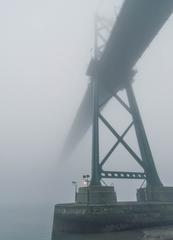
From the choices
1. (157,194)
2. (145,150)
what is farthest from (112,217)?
(145,150)

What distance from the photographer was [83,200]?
37.5 ft

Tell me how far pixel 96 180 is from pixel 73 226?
2725 mm

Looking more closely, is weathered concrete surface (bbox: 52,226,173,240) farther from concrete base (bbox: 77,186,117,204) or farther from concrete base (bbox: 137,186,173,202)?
concrete base (bbox: 137,186,173,202)

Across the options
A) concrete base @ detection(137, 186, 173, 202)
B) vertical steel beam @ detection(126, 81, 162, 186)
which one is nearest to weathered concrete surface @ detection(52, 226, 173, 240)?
concrete base @ detection(137, 186, 173, 202)

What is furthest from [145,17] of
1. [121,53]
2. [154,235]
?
[154,235]

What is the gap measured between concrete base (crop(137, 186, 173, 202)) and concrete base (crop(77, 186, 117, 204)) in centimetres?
250

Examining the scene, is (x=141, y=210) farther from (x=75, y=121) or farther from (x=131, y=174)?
(x=75, y=121)

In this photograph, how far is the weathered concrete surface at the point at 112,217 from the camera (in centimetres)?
930

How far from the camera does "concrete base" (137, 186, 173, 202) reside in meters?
12.4

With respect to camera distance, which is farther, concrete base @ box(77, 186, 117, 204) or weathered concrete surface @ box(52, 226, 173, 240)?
concrete base @ box(77, 186, 117, 204)

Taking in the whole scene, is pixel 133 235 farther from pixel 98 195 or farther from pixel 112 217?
pixel 98 195

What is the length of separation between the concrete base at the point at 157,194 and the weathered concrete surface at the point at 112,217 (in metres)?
1.72

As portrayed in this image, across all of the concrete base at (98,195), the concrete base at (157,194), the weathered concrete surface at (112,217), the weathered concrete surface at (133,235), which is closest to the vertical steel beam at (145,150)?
the concrete base at (157,194)

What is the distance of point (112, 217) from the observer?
9.37 m
